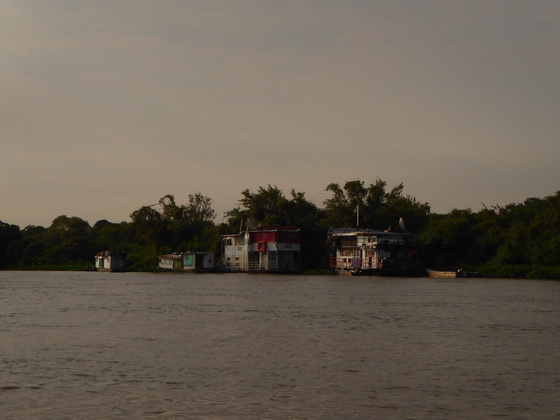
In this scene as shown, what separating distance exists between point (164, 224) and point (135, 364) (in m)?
117

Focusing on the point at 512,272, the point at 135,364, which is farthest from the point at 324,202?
the point at 135,364

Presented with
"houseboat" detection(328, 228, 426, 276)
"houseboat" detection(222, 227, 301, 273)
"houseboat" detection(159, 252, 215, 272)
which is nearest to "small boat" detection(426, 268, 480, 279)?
"houseboat" detection(328, 228, 426, 276)

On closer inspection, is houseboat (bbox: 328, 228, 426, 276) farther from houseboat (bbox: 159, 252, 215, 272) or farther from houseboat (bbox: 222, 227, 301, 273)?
houseboat (bbox: 159, 252, 215, 272)

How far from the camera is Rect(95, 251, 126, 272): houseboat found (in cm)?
13162

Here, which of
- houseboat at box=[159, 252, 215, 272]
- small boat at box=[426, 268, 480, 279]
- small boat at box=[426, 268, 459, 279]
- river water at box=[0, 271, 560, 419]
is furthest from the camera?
houseboat at box=[159, 252, 215, 272]

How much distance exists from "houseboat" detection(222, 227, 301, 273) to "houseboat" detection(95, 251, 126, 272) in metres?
23.4

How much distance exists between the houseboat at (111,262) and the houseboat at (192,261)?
11438 mm

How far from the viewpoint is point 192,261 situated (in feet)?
404

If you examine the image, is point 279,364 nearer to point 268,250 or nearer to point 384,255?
point 384,255

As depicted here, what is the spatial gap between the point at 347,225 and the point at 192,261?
2559 centimetres

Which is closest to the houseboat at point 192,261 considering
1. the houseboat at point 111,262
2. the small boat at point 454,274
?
the houseboat at point 111,262

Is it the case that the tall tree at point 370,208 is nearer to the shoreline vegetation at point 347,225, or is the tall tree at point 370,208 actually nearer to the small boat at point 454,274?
the shoreline vegetation at point 347,225

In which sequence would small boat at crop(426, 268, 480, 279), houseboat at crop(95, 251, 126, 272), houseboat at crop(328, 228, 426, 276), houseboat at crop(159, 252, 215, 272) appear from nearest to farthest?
small boat at crop(426, 268, 480, 279), houseboat at crop(328, 228, 426, 276), houseboat at crop(159, 252, 215, 272), houseboat at crop(95, 251, 126, 272)

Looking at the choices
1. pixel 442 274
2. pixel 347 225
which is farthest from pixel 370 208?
pixel 442 274
